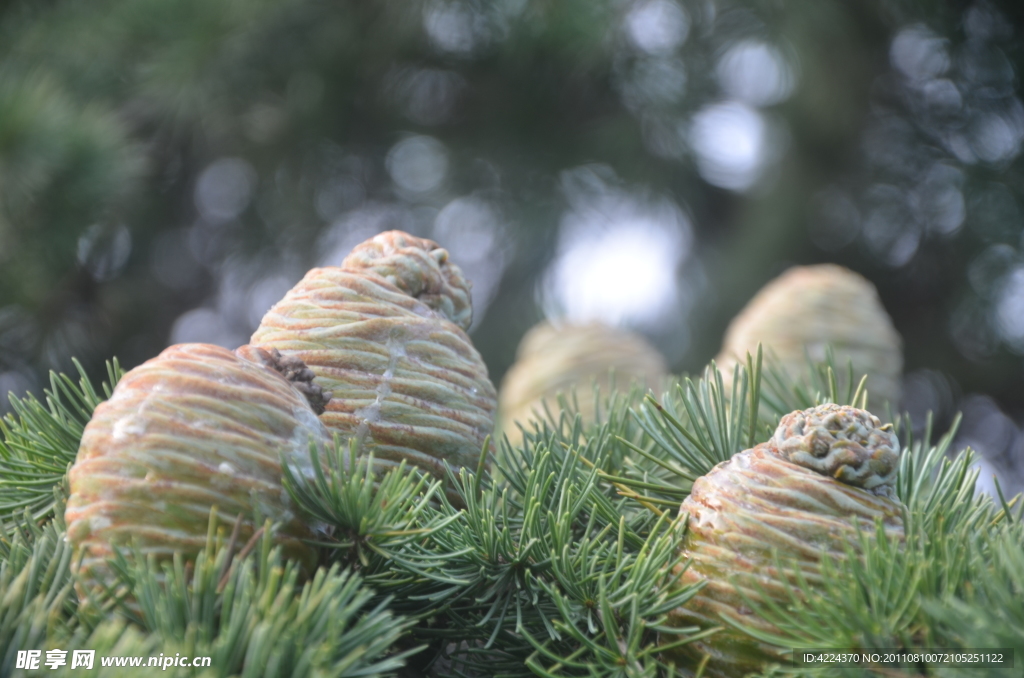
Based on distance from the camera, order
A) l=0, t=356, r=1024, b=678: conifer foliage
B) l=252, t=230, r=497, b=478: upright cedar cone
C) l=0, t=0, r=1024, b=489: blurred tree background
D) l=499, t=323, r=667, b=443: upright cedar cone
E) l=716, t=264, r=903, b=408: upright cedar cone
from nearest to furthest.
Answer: l=0, t=356, r=1024, b=678: conifer foliage
l=252, t=230, r=497, b=478: upright cedar cone
l=716, t=264, r=903, b=408: upright cedar cone
l=499, t=323, r=667, b=443: upright cedar cone
l=0, t=0, r=1024, b=489: blurred tree background

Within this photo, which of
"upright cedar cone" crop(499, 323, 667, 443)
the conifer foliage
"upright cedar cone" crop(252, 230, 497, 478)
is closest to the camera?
the conifer foliage

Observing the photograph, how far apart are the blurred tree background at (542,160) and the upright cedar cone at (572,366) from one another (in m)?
0.50

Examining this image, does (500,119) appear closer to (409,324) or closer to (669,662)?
(409,324)

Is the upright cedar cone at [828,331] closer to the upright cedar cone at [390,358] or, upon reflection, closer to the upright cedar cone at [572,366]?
the upright cedar cone at [572,366]

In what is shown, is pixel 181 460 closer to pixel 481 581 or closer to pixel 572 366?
pixel 481 581

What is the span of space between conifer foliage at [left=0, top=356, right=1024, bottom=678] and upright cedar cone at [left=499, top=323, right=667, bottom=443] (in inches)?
13.2

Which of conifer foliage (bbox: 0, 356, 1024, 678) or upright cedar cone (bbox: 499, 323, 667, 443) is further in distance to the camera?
upright cedar cone (bbox: 499, 323, 667, 443)

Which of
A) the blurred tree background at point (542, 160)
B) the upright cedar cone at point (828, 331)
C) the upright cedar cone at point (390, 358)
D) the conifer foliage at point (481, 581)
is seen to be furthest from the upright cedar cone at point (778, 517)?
the blurred tree background at point (542, 160)

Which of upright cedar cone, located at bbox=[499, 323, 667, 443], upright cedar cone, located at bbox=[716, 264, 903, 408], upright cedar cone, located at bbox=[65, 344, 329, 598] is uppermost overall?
upright cedar cone, located at bbox=[65, 344, 329, 598]

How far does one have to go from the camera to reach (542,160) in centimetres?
146

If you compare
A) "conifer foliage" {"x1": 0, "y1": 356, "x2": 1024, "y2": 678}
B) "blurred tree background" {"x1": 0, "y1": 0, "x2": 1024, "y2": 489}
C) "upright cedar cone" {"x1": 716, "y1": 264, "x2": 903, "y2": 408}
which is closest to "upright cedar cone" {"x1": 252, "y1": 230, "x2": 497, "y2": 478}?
"conifer foliage" {"x1": 0, "y1": 356, "x2": 1024, "y2": 678}

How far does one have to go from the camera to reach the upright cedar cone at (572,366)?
723 millimetres

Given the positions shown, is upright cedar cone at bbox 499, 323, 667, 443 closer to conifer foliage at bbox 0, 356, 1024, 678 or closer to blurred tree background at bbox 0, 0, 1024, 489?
conifer foliage at bbox 0, 356, 1024, 678

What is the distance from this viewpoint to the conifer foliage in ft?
0.78
